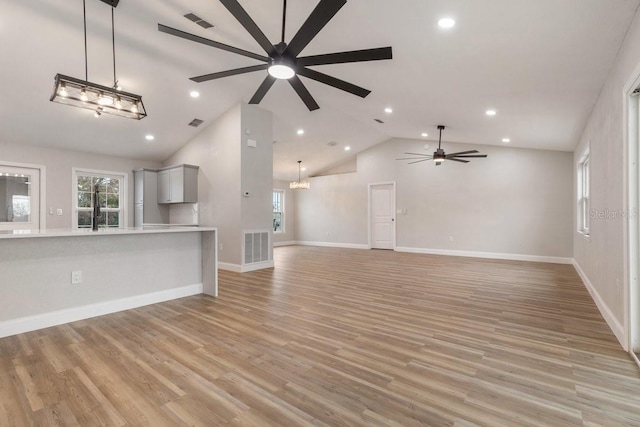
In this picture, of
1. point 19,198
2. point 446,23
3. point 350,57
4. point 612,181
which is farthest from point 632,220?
point 19,198

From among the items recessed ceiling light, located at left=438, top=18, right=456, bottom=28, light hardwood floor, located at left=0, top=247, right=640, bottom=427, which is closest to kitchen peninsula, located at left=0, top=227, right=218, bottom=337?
light hardwood floor, located at left=0, top=247, right=640, bottom=427

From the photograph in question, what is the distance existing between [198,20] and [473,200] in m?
7.23

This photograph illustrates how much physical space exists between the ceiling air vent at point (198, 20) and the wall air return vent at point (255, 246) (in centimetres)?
345

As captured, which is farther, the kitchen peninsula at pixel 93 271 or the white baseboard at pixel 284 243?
the white baseboard at pixel 284 243

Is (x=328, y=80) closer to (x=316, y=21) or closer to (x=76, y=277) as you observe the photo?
(x=316, y=21)

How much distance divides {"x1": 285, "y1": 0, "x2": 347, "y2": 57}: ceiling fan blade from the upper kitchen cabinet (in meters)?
4.95

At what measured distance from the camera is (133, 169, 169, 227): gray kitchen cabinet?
7355mm

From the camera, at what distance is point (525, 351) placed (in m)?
2.56

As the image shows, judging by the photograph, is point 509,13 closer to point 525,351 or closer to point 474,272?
point 525,351

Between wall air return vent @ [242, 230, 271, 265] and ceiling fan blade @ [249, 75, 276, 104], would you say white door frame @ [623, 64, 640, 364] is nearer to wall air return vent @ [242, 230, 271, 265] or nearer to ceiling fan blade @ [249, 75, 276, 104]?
ceiling fan blade @ [249, 75, 276, 104]

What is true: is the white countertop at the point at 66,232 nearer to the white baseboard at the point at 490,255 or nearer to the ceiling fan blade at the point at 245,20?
the ceiling fan blade at the point at 245,20

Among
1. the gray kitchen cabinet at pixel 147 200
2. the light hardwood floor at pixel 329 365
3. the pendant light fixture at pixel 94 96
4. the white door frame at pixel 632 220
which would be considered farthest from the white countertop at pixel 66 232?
the white door frame at pixel 632 220

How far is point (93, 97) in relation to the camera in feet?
9.99

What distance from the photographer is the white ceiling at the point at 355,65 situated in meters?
2.72
